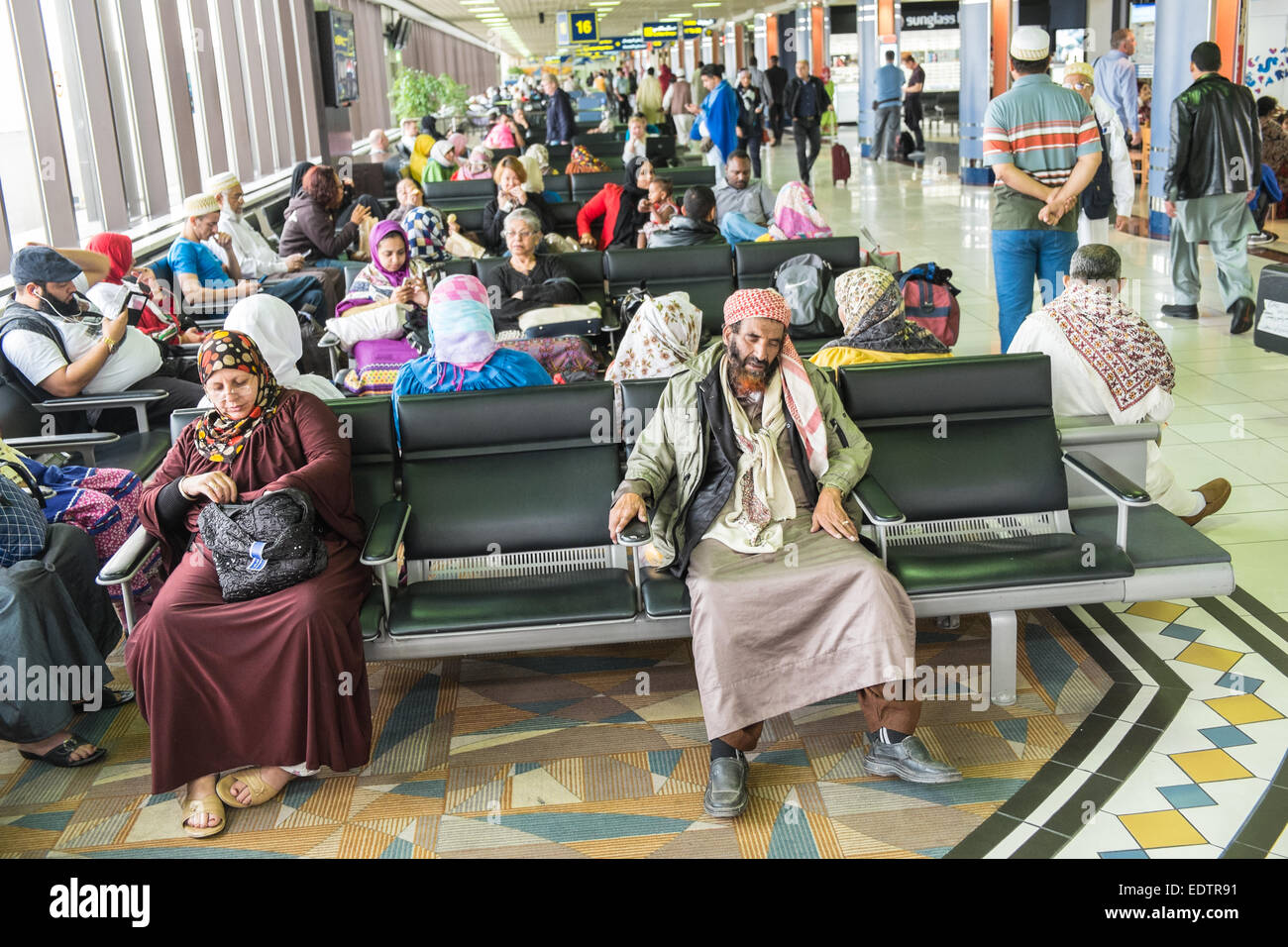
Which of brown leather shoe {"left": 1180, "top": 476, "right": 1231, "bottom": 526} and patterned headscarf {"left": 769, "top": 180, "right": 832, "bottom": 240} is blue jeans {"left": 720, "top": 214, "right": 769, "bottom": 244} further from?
brown leather shoe {"left": 1180, "top": 476, "right": 1231, "bottom": 526}

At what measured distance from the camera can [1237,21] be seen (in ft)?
28.9

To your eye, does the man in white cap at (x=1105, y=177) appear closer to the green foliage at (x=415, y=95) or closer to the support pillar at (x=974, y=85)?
the support pillar at (x=974, y=85)

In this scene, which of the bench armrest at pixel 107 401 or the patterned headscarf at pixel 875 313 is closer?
the patterned headscarf at pixel 875 313

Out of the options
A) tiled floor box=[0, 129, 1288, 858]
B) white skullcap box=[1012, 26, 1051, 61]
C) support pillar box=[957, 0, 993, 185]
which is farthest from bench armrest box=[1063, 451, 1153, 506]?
support pillar box=[957, 0, 993, 185]

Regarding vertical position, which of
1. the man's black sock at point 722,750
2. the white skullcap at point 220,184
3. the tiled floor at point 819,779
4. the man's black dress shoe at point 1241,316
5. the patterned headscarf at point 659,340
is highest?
the white skullcap at point 220,184

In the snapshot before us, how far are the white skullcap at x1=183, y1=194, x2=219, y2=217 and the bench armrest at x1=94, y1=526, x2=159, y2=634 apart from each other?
3.65 m

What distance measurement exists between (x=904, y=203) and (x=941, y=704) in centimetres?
1126

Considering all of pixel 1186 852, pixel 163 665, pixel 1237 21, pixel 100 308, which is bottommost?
pixel 1186 852

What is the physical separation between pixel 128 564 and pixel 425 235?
4071 millimetres

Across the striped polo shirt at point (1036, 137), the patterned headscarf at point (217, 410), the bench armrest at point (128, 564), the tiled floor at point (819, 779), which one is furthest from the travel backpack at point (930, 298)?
the bench armrest at point (128, 564)

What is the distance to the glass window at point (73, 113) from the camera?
7574 mm

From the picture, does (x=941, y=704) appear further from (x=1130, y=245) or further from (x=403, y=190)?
(x=1130, y=245)

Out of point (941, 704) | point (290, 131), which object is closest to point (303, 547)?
point (941, 704)

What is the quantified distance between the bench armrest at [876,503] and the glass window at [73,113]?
624 cm
